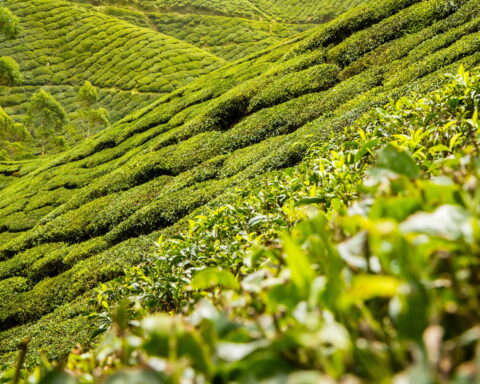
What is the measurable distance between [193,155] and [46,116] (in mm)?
46334

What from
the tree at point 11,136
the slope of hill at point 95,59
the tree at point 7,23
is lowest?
the tree at point 11,136

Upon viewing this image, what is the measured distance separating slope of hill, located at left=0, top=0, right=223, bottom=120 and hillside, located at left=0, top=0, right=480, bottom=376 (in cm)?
4199

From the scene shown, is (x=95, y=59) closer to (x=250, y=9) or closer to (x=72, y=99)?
(x=72, y=99)

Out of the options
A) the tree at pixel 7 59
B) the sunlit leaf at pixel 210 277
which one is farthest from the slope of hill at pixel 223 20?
the sunlit leaf at pixel 210 277

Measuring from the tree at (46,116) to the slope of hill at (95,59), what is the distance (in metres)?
8.16

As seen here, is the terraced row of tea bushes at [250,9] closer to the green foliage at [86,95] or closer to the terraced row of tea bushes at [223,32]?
the terraced row of tea bushes at [223,32]

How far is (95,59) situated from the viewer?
7169 cm

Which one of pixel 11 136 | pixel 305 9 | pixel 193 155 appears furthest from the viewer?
pixel 305 9

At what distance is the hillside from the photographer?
11406 mm

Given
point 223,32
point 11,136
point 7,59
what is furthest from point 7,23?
point 223,32

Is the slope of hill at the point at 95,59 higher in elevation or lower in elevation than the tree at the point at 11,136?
higher

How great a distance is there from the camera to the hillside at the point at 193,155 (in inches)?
449

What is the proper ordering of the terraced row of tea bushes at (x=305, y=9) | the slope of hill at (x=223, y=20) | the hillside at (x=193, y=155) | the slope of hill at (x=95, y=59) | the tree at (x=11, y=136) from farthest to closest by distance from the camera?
the terraced row of tea bushes at (x=305, y=9) → the slope of hill at (x=223, y=20) → the slope of hill at (x=95, y=59) → the tree at (x=11, y=136) → the hillside at (x=193, y=155)

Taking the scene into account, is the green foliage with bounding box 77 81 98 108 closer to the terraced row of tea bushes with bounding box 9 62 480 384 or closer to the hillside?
the hillside
